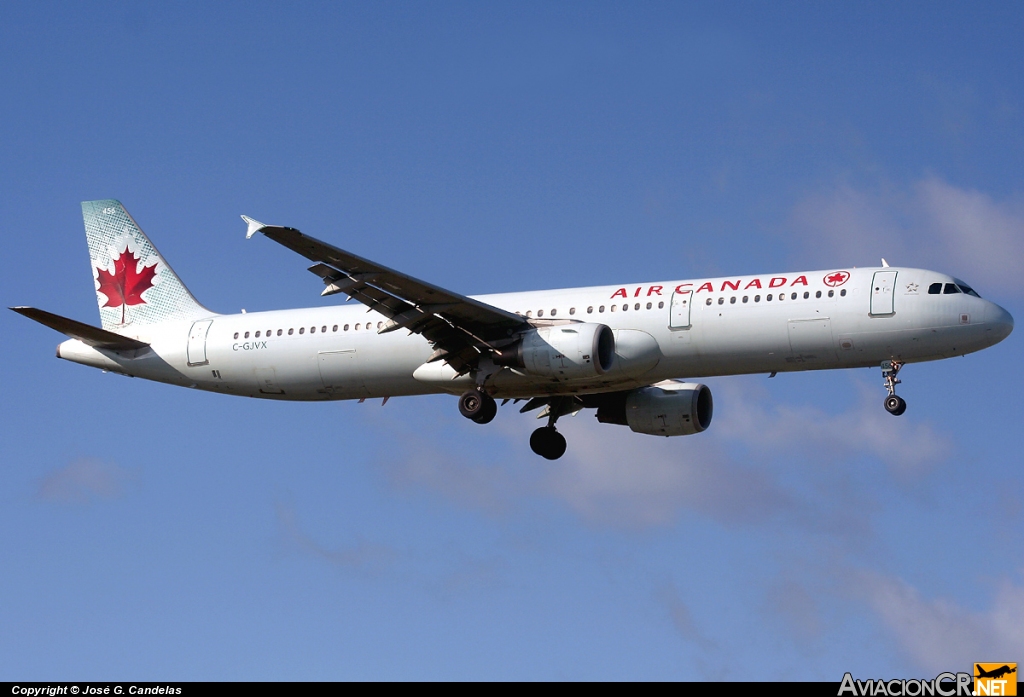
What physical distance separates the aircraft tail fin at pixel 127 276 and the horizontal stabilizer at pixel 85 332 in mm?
1628

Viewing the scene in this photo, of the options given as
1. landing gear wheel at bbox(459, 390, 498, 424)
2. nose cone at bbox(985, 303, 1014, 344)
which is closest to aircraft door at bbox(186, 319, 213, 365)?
landing gear wheel at bbox(459, 390, 498, 424)

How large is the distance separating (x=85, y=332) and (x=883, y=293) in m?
24.3

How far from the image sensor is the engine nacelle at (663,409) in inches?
1930

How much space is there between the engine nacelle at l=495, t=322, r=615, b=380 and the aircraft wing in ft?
2.19

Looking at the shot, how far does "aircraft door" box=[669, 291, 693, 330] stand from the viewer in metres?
43.2

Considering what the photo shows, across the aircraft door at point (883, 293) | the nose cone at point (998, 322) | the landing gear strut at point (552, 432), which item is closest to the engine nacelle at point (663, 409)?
the landing gear strut at point (552, 432)

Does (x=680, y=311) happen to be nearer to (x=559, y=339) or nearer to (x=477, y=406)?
(x=559, y=339)

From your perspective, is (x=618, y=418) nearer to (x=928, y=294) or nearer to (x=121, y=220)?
(x=928, y=294)

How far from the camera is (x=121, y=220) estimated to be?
54219 millimetres

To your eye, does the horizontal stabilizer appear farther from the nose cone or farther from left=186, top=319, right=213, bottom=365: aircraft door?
the nose cone

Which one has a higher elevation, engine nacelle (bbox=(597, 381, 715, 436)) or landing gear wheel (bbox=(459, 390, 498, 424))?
engine nacelle (bbox=(597, 381, 715, 436))

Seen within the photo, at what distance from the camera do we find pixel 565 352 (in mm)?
43062

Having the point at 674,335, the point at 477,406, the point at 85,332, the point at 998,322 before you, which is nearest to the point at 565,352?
the point at 674,335

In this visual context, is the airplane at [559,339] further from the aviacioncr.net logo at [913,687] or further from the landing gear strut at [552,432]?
the aviacioncr.net logo at [913,687]
